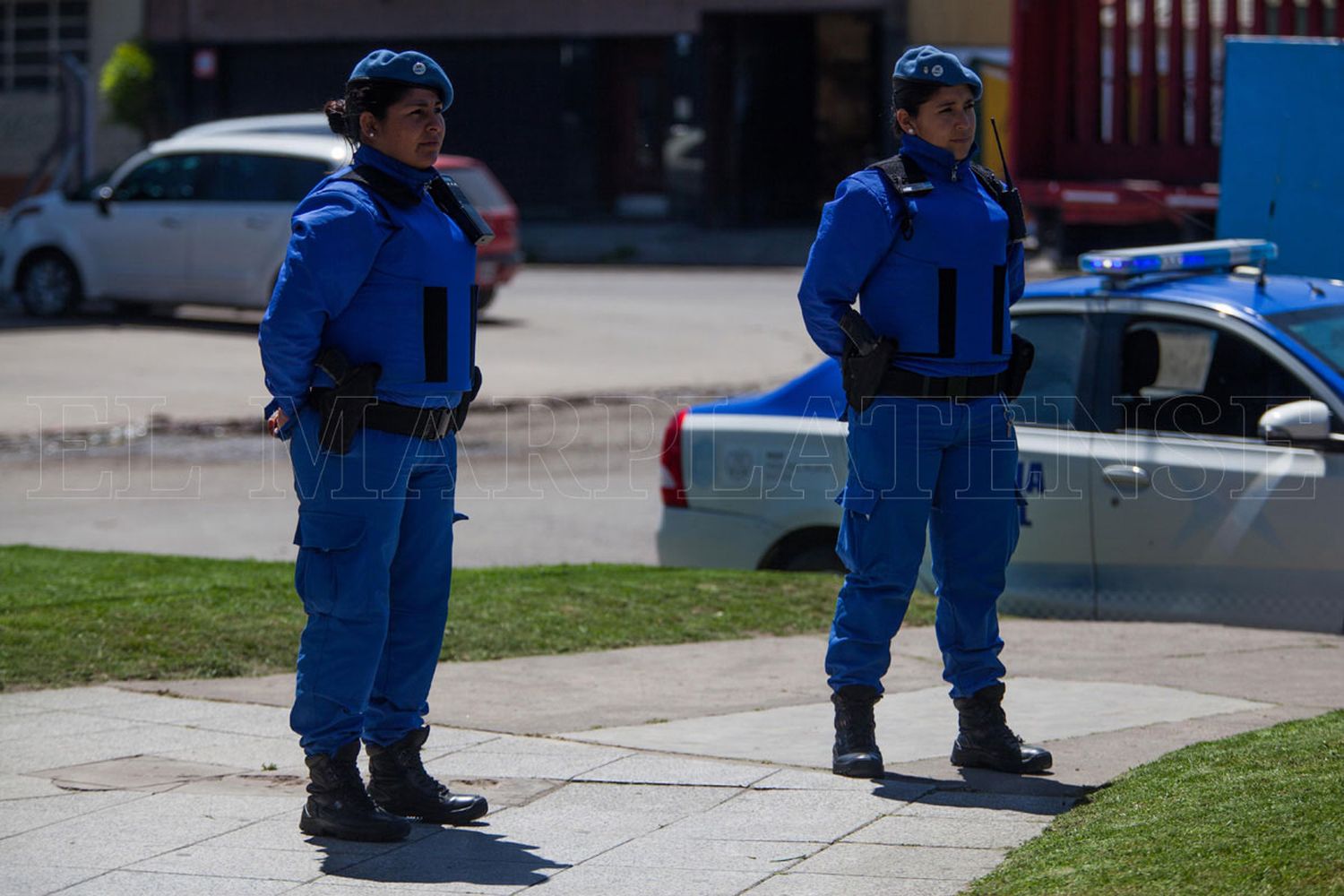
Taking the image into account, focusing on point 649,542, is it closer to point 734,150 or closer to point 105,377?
point 105,377

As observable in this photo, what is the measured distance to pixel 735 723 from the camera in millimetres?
5535

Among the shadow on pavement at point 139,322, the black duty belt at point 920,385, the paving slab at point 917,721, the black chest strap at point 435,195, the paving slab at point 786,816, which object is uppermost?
the black chest strap at point 435,195

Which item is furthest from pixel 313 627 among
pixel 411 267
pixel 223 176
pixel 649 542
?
pixel 223 176

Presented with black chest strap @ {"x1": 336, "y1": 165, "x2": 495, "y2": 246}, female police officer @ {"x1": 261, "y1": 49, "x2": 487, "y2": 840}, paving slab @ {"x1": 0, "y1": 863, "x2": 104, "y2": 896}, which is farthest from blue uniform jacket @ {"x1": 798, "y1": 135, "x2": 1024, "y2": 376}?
paving slab @ {"x1": 0, "y1": 863, "x2": 104, "y2": 896}

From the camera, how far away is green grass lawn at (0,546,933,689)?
251 inches

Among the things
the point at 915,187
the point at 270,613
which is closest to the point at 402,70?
the point at 915,187

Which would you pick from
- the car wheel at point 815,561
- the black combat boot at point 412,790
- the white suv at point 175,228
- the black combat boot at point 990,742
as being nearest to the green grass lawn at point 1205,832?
the black combat boot at point 990,742

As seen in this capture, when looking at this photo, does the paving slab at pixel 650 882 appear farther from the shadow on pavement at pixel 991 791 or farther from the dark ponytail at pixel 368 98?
the dark ponytail at pixel 368 98

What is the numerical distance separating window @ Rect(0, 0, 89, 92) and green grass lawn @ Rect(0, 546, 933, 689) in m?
29.7

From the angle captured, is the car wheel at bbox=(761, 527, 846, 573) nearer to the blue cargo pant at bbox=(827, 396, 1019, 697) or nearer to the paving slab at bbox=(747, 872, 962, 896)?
the blue cargo pant at bbox=(827, 396, 1019, 697)

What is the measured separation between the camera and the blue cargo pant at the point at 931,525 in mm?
4852

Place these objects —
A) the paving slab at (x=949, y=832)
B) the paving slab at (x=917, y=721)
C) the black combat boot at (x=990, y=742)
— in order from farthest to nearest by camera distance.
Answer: the paving slab at (x=917, y=721) → the black combat boot at (x=990, y=742) → the paving slab at (x=949, y=832)

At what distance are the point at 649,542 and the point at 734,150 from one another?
22.8 meters

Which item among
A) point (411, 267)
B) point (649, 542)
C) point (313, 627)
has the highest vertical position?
point (411, 267)
